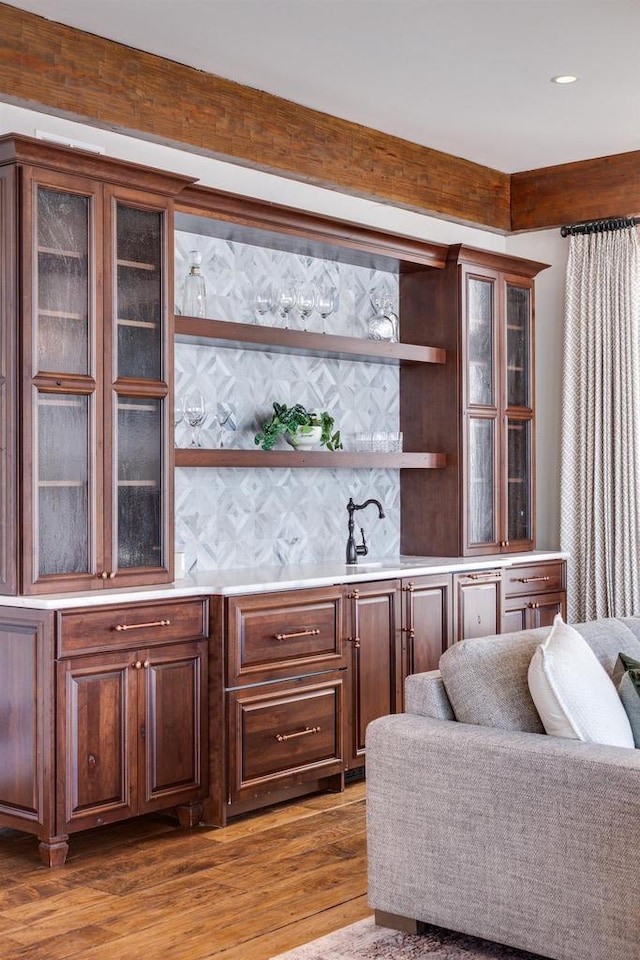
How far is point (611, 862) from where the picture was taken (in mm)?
2562

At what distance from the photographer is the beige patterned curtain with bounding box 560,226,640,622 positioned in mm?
5973

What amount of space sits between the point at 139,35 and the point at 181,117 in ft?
1.26

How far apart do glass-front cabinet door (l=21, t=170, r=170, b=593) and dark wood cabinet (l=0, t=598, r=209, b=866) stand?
0.18 metres

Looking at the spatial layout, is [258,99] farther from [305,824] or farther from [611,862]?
[611,862]

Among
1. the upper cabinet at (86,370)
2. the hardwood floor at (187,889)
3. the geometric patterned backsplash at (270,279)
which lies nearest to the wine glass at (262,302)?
the geometric patterned backsplash at (270,279)

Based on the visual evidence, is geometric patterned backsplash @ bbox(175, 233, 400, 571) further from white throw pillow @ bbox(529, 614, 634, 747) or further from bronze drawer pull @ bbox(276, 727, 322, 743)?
white throw pillow @ bbox(529, 614, 634, 747)

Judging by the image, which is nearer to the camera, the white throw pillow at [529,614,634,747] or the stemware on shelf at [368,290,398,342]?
the white throw pillow at [529,614,634,747]

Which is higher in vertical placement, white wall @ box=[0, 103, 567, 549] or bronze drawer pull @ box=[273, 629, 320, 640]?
white wall @ box=[0, 103, 567, 549]

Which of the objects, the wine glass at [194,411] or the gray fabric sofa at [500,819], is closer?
the gray fabric sofa at [500,819]

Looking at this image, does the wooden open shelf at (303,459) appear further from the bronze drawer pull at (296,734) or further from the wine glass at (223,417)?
the bronze drawer pull at (296,734)

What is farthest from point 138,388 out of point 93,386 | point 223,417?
point 223,417

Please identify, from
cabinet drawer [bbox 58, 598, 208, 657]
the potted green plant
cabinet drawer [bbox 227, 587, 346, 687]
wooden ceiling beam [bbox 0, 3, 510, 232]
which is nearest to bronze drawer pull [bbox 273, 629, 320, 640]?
cabinet drawer [bbox 227, 587, 346, 687]

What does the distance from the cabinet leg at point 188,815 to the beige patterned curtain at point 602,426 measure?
2768mm

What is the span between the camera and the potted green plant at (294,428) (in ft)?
16.1
